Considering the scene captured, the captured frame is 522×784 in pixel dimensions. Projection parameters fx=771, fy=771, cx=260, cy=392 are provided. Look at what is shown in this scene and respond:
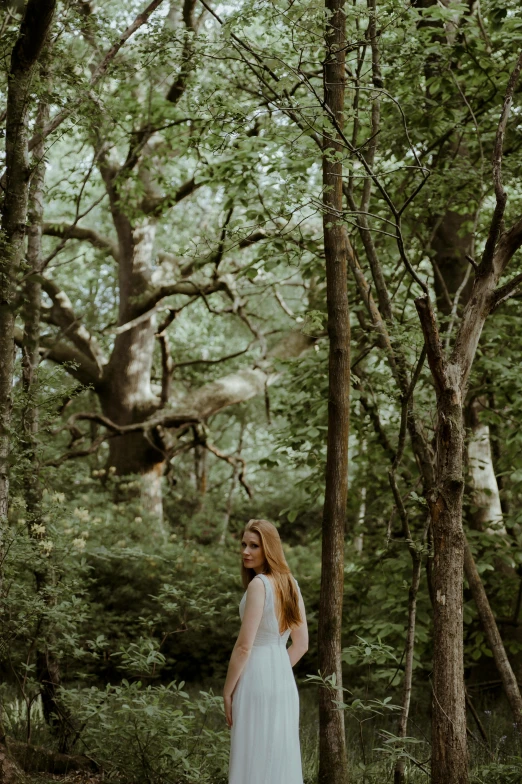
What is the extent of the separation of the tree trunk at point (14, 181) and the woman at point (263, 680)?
1.48m

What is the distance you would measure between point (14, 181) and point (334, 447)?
8.20ft

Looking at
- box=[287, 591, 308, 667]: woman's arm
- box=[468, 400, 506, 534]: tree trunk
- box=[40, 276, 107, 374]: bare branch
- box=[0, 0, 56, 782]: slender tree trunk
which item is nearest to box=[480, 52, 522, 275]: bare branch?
box=[287, 591, 308, 667]: woman's arm

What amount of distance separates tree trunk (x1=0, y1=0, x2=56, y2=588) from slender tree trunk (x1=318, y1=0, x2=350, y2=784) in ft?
5.61

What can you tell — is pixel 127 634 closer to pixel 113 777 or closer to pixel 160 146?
pixel 113 777

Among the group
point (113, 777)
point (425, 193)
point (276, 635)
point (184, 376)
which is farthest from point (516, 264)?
point (184, 376)

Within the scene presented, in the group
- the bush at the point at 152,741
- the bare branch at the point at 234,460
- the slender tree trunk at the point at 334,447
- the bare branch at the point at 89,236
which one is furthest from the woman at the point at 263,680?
the bare branch at the point at 89,236

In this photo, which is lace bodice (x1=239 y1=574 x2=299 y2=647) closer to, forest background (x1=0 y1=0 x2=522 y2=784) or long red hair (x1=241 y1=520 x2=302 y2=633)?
long red hair (x1=241 y1=520 x2=302 y2=633)

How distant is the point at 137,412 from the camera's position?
1330cm

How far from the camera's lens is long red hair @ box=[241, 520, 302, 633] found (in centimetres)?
413

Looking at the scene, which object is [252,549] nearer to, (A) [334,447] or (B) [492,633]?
(A) [334,447]

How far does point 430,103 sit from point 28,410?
181 inches

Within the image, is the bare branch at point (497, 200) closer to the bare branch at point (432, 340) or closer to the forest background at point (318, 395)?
the forest background at point (318, 395)

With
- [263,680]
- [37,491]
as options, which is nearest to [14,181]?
[37,491]

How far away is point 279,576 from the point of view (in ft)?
13.6
